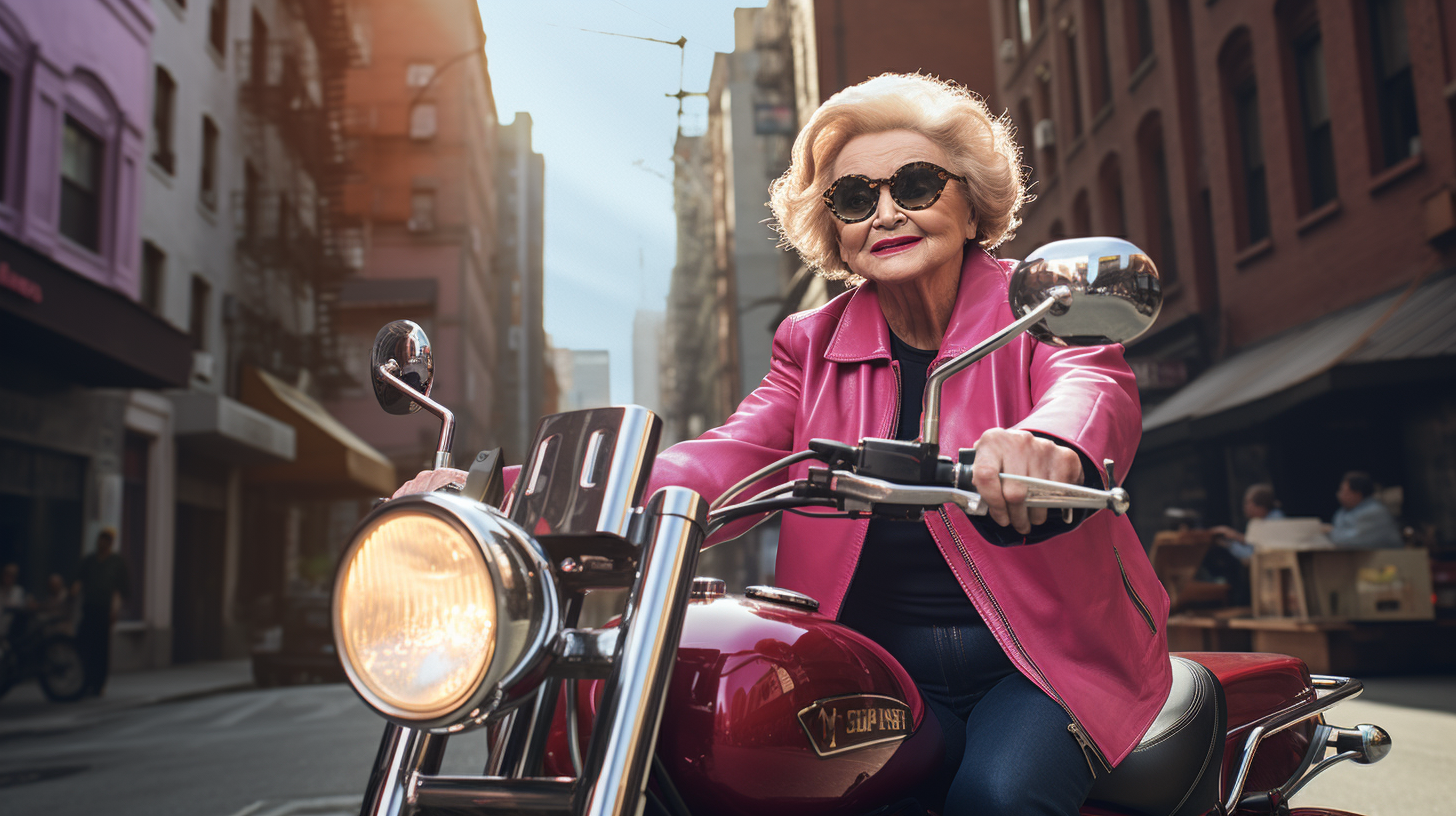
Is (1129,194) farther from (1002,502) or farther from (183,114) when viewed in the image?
(1002,502)

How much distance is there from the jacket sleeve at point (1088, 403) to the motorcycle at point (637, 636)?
0.52ft

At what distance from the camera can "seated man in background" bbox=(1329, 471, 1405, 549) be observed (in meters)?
9.55

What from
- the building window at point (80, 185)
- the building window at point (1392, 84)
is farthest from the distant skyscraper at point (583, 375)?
the building window at point (1392, 84)

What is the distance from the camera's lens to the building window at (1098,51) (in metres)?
21.5

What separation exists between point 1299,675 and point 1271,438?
1327cm

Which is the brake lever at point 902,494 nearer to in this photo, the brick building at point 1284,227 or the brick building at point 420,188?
the brick building at point 1284,227

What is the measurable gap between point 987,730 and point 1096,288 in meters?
0.69

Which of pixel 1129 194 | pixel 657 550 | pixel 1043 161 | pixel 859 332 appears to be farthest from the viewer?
pixel 1043 161

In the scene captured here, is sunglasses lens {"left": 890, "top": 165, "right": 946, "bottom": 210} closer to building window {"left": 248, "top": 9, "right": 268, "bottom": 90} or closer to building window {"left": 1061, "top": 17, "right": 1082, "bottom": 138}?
building window {"left": 1061, "top": 17, "right": 1082, "bottom": 138}

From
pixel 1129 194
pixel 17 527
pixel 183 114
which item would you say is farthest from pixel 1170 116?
pixel 17 527

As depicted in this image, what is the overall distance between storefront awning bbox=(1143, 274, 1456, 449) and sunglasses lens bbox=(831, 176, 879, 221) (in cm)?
969

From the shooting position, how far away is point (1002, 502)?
1.36m

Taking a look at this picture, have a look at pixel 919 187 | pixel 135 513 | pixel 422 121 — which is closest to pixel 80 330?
pixel 135 513

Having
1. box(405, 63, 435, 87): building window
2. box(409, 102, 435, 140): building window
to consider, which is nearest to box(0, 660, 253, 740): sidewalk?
box(409, 102, 435, 140): building window
